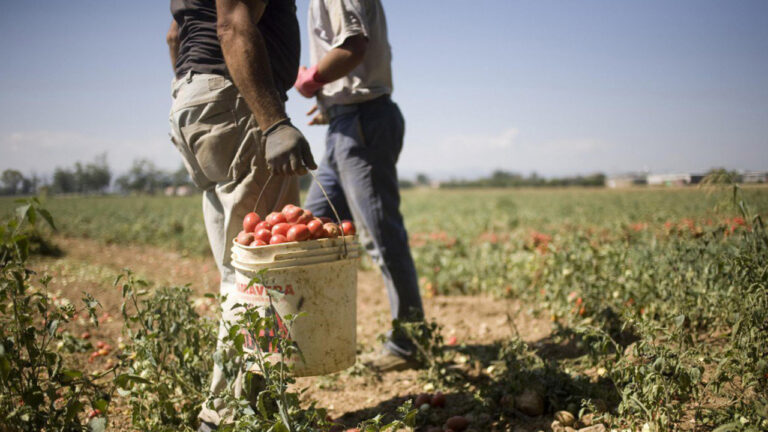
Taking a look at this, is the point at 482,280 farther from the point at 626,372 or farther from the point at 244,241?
the point at 244,241

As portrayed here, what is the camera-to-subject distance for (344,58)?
2.30 metres

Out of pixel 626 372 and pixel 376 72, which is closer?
pixel 626 372


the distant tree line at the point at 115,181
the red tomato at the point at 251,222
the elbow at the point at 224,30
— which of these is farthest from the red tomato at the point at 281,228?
the distant tree line at the point at 115,181

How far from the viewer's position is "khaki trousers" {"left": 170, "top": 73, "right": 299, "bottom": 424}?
180cm

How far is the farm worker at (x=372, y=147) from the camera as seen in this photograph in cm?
248

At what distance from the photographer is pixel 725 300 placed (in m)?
2.08

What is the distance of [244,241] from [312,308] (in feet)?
1.17

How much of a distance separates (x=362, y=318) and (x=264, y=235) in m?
2.56

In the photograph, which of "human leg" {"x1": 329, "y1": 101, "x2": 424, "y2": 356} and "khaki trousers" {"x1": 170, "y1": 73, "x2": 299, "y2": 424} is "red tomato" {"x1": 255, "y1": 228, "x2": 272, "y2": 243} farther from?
"human leg" {"x1": 329, "y1": 101, "x2": 424, "y2": 356}

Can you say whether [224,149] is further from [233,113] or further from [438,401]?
[438,401]

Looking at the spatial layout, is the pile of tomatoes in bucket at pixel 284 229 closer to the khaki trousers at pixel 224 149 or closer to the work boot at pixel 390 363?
the khaki trousers at pixel 224 149

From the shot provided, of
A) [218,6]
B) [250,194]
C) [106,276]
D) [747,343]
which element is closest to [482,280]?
[747,343]

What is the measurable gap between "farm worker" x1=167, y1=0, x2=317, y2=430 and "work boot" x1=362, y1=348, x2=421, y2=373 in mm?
1028

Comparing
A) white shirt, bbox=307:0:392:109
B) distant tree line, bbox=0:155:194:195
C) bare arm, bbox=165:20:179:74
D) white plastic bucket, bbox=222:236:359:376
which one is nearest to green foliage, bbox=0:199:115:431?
white plastic bucket, bbox=222:236:359:376
